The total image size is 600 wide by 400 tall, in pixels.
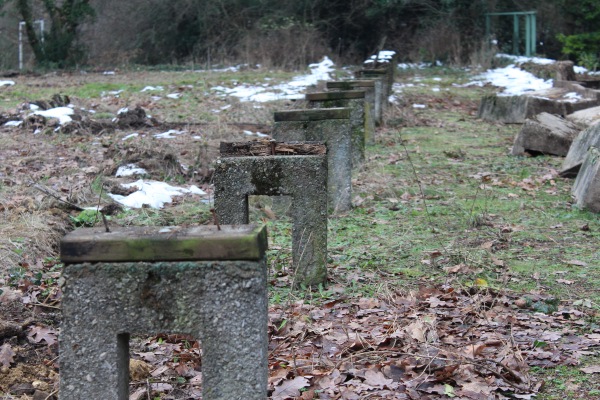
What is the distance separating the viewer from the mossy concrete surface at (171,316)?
3072 mm

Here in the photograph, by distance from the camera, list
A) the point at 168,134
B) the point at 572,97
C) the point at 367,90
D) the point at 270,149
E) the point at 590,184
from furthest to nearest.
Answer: the point at 572,97 < the point at 367,90 < the point at 168,134 < the point at 590,184 < the point at 270,149

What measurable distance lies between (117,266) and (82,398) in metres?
0.59

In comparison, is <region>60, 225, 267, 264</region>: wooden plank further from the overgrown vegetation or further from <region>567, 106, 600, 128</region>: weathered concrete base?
<region>567, 106, 600, 128</region>: weathered concrete base

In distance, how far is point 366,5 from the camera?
→ 28.1 metres

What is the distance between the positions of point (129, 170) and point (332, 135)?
2800 mm

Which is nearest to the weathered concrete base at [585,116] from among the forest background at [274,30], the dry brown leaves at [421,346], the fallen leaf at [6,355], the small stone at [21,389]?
the dry brown leaves at [421,346]

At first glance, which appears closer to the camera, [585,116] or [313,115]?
[313,115]

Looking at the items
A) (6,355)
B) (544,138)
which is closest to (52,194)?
(6,355)

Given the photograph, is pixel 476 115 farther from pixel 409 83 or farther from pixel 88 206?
pixel 88 206

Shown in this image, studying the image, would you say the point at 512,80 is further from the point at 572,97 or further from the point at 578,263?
the point at 578,263

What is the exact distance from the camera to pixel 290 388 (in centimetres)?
389

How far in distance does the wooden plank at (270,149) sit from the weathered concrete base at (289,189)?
17 cm

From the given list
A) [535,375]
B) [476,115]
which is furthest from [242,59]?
[535,375]

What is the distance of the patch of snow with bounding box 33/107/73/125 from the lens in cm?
1308
